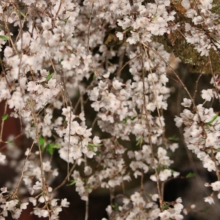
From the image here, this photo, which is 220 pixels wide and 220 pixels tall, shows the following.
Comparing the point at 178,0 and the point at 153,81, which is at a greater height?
the point at 178,0

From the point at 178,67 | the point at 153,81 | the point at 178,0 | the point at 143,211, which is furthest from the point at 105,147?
the point at 178,0

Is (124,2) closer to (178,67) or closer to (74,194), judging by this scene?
(178,67)

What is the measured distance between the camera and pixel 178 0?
1.36 metres

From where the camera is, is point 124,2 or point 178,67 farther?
point 178,67

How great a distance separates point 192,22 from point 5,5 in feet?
2.20

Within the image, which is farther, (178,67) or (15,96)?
(178,67)

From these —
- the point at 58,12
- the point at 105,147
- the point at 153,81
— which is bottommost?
the point at 105,147

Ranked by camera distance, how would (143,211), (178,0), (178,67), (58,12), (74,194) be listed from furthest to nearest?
(74,194), (178,67), (143,211), (178,0), (58,12)

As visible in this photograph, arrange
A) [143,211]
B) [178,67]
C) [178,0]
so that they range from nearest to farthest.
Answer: [178,0]
[143,211]
[178,67]

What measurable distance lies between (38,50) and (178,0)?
0.54 meters

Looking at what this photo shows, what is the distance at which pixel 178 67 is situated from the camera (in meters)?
1.97

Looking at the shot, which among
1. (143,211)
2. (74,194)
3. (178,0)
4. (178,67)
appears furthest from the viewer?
(74,194)

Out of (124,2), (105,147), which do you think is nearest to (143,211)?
(105,147)

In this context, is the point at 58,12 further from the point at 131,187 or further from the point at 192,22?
the point at 131,187
